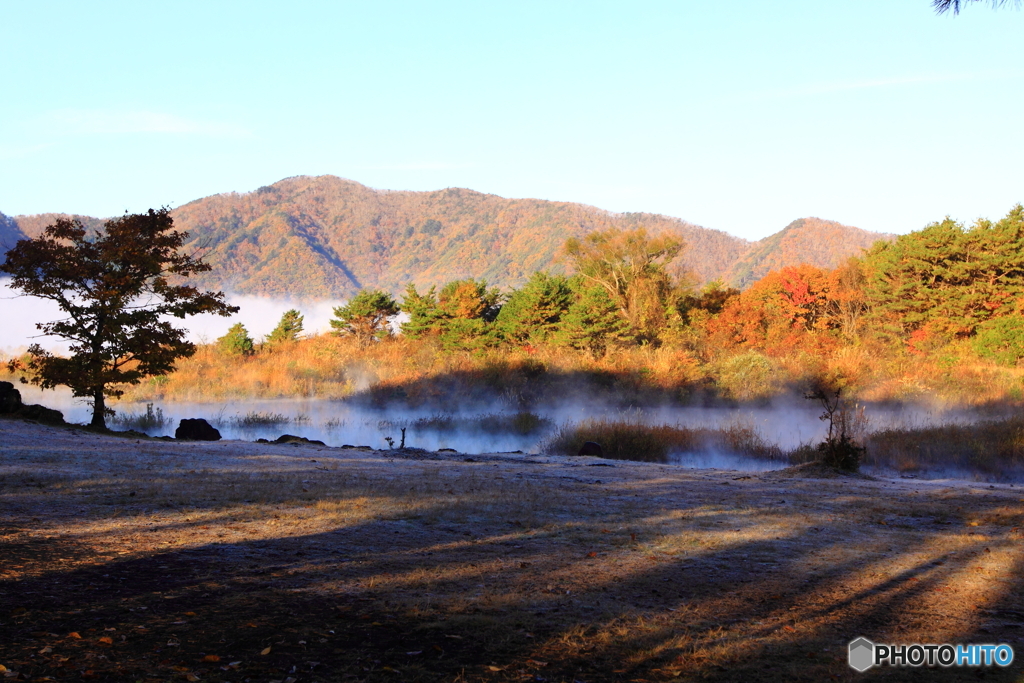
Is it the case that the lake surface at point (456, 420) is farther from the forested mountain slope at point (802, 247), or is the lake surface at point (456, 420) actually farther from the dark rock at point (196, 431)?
the forested mountain slope at point (802, 247)

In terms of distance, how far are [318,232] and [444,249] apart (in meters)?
18.7

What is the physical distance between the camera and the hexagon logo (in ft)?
14.7

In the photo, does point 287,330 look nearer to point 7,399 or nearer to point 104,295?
point 104,295

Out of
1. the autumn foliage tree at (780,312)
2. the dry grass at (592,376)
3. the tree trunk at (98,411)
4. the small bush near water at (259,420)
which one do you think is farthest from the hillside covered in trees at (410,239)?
the tree trunk at (98,411)

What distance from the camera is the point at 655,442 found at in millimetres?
18219

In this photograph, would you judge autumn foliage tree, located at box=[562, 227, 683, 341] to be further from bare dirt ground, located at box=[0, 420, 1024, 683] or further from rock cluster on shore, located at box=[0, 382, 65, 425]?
bare dirt ground, located at box=[0, 420, 1024, 683]

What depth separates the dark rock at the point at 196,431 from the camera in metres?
16.7

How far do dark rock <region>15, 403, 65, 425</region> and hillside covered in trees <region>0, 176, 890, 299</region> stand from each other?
67592mm

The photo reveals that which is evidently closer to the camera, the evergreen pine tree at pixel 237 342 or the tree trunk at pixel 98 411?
the tree trunk at pixel 98 411

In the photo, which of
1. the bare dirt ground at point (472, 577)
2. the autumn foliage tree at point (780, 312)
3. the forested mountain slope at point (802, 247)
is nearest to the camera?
the bare dirt ground at point (472, 577)

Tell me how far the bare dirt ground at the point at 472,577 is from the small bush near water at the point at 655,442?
7741 mm

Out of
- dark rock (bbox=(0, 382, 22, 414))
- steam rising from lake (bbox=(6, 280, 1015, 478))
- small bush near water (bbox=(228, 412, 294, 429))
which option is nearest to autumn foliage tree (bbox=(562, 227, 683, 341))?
steam rising from lake (bbox=(6, 280, 1015, 478))

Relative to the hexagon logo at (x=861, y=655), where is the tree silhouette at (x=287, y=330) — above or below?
above

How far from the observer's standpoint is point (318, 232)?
111 m
